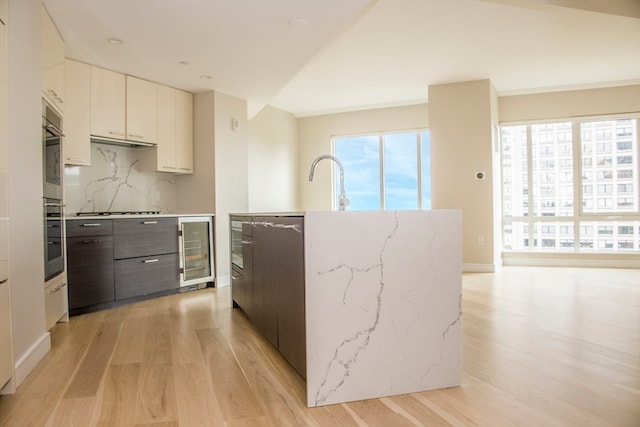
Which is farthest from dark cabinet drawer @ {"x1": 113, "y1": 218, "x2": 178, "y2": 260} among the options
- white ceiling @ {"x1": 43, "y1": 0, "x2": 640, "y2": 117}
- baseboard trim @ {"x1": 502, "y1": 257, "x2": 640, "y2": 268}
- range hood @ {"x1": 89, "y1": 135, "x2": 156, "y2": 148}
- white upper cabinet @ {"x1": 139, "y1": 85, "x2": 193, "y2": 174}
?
baseboard trim @ {"x1": 502, "y1": 257, "x2": 640, "y2": 268}

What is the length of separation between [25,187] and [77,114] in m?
1.69

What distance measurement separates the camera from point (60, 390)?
6.11 feet

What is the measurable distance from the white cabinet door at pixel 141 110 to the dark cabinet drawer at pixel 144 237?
0.88 meters

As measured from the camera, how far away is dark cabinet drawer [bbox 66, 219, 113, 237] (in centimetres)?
328

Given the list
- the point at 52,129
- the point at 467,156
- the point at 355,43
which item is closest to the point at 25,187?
the point at 52,129

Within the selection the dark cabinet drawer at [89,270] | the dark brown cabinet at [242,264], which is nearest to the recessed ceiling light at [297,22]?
the dark brown cabinet at [242,264]

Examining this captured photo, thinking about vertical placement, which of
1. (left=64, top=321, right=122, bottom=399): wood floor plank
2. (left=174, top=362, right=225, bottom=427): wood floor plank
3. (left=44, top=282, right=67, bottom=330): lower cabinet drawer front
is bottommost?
(left=64, top=321, right=122, bottom=399): wood floor plank

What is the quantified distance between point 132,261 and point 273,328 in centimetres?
207

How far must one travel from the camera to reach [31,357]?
2135 mm

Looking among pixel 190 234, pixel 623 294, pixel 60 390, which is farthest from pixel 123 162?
pixel 623 294

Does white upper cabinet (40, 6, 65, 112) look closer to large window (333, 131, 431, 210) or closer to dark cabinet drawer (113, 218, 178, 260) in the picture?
dark cabinet drawer (113, 218, 178, 260)

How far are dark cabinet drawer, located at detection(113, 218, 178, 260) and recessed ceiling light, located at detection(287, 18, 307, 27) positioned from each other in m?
2.18

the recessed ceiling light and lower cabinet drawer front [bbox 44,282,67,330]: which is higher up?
the recessed ceiling light

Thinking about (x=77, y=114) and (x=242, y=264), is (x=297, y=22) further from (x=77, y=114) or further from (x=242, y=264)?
(x=77, y=114)
